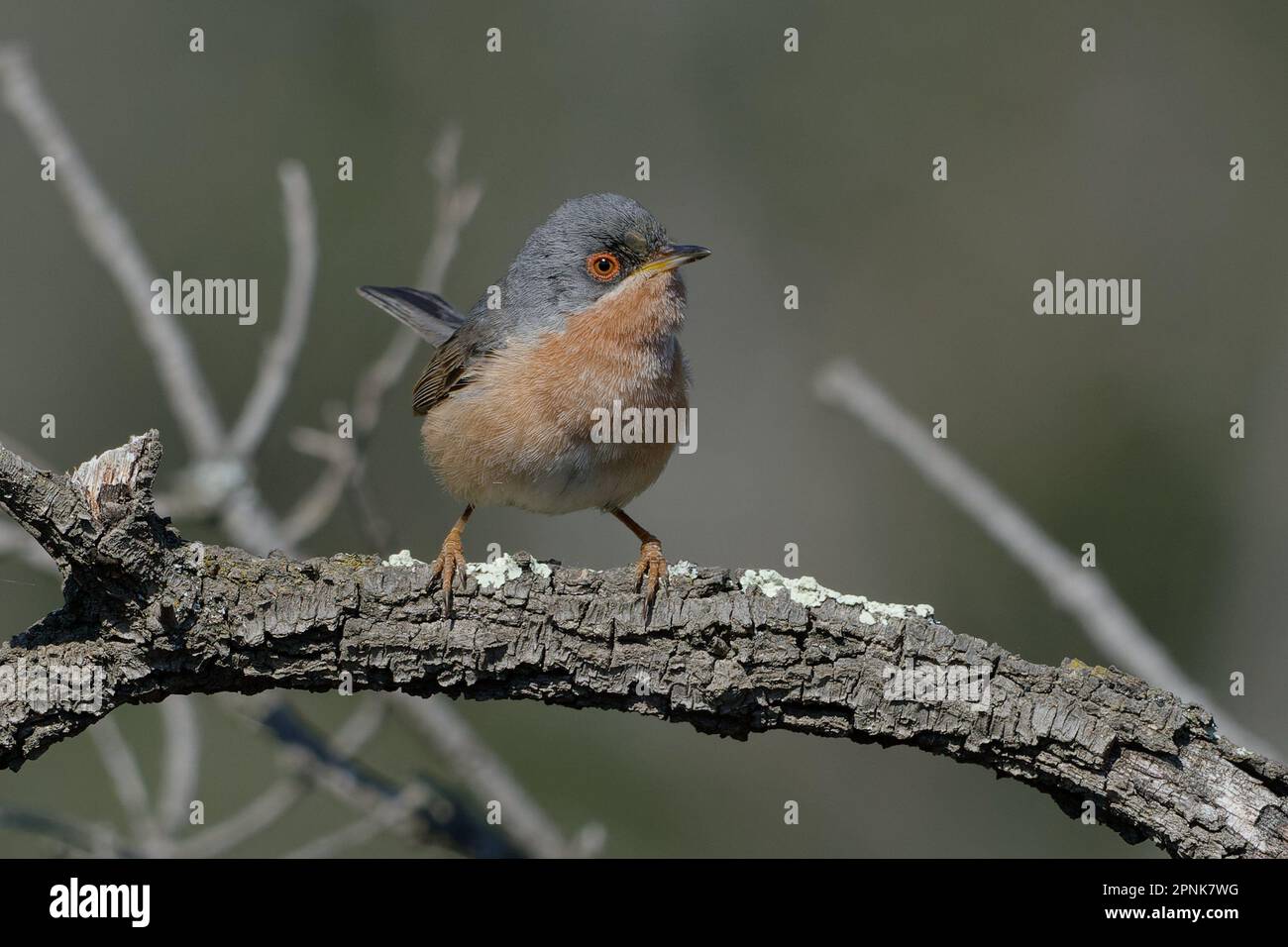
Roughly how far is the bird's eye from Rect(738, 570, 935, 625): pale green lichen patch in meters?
2.09

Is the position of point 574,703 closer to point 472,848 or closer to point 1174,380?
point 472,848

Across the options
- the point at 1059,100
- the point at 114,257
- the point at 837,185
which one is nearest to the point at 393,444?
the point at 837,185

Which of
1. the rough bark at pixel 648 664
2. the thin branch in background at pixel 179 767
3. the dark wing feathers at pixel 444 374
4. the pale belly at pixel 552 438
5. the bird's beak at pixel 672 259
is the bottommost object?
the thin branch in background at pixel 179 767

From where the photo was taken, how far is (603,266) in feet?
18.9

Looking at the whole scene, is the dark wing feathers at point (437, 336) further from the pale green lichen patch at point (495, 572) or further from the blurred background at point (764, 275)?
the blurred background at point (764, 275)

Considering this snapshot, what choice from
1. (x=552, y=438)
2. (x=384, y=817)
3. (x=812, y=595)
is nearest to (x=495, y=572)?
(x=812, y=595)

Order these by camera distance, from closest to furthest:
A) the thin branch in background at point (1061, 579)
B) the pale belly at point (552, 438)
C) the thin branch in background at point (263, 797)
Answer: the thin branch in background at point (1061, 579) < the pale belly at point (552, 438) < the thin branch in background at point (263, 797)

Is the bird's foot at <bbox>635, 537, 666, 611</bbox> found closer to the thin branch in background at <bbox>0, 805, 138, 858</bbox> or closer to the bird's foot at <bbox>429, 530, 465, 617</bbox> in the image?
the bird's foot at <bbox>429, 530, 465, 617</bbox>

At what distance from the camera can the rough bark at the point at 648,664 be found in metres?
3.78

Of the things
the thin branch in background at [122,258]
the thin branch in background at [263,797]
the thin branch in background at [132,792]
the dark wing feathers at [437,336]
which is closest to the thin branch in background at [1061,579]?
the dark wing feathers at [437,336]

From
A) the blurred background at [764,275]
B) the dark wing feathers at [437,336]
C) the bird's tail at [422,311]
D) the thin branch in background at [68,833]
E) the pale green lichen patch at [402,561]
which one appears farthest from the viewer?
the blurred background at [764,275]

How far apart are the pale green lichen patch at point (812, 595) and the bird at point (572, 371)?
1086 mm

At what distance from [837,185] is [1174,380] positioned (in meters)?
3.26

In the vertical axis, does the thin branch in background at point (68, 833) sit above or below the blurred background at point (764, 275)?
below
